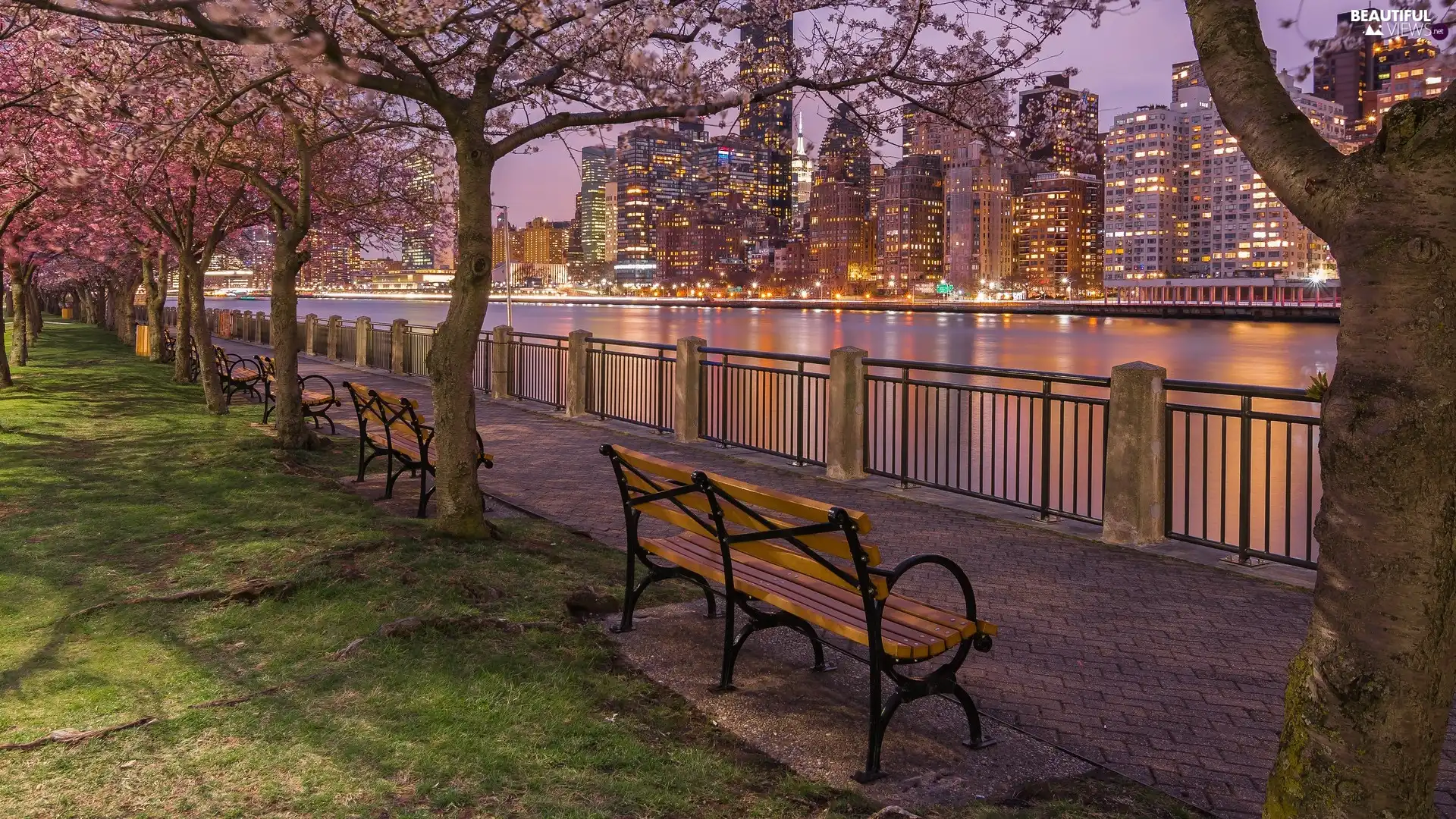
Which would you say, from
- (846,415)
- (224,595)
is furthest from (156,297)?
(224,595)

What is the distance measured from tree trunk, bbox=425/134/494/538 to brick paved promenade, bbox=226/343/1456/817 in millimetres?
1297

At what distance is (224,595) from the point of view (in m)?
6.32

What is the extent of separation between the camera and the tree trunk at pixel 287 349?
12.6 m

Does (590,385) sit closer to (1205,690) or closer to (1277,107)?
(1205,690)

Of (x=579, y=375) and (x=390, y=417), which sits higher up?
(x=579, y=375)

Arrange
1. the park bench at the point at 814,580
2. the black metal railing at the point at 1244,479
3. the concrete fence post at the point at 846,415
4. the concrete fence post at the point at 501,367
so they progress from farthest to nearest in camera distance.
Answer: the concrete fence post at the point at 501,367 < the concrete fence post at the point at 846,415 < the black metal railing at the point at 1244,479 < the park bench at the point at 814,580

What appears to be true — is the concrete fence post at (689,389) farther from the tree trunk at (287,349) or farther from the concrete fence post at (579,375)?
the tree trunk at (287,349)

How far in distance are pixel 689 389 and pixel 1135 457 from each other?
7075 mm

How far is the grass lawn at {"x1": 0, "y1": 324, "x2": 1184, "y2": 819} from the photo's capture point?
3.81 m

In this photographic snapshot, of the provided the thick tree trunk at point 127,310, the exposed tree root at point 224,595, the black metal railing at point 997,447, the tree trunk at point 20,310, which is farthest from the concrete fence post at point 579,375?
the thick tree trunk at point 127,310

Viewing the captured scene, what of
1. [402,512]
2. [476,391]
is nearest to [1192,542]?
[402,512]

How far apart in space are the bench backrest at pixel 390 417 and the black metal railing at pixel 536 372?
764 centimetres

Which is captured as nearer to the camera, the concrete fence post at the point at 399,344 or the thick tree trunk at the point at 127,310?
the concrete fence post at the point at 399,344

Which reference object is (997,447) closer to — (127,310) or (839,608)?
(839,608)
